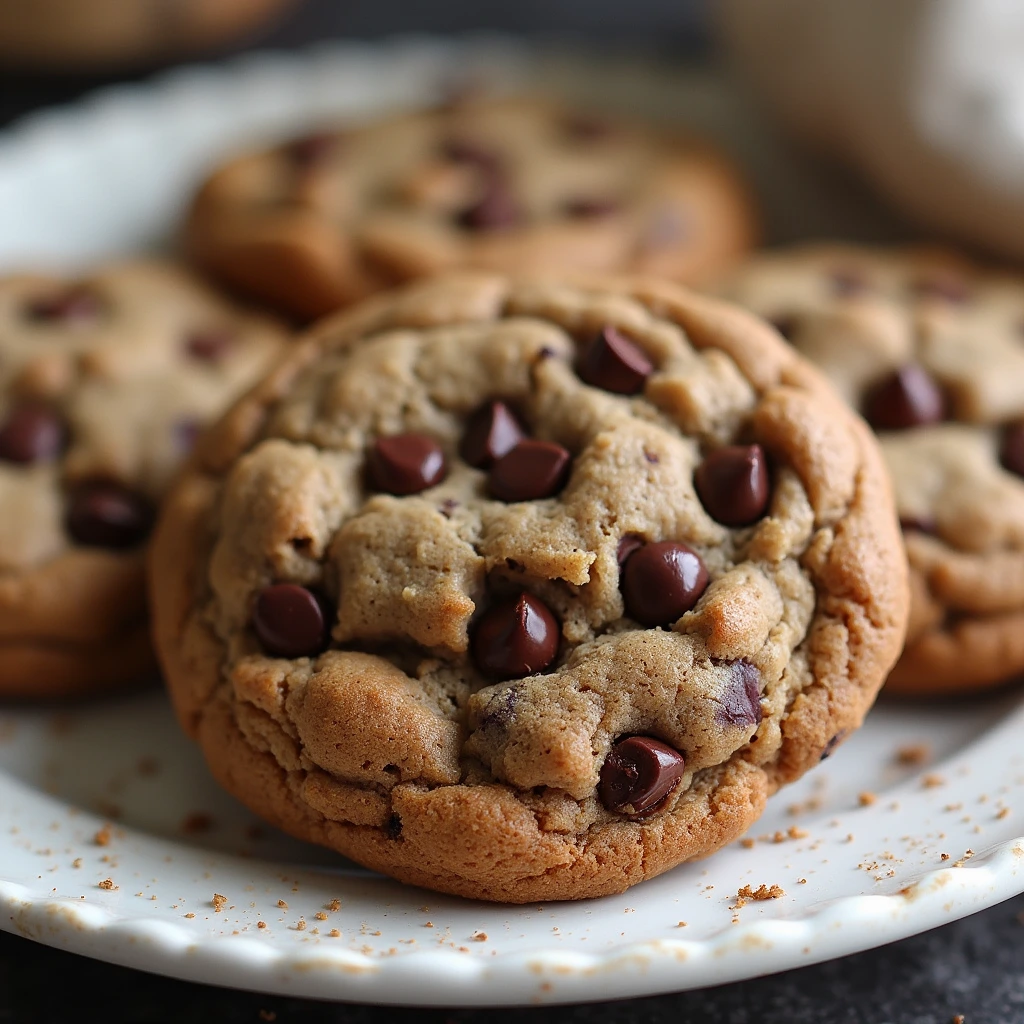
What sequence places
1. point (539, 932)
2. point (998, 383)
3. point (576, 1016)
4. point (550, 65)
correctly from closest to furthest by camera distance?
point (539, 932), point (576, 1016), point (998, 383), point (550, 65)

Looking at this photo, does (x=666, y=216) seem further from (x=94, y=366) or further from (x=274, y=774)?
(x=274, y=774)

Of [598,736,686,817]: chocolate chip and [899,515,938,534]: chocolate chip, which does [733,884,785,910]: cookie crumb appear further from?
[899,515,938,534]: chocolate chip

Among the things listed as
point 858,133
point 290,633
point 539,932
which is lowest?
point 539,932

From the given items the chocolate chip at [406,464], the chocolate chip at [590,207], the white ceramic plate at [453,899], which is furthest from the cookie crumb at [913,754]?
the chocolate chip at [590,207]

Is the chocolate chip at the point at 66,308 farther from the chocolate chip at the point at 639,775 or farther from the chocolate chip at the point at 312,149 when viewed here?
the chocolate chip at the point at 639,775

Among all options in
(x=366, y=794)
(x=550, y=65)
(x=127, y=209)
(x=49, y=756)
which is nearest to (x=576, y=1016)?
(x=366, y=794)

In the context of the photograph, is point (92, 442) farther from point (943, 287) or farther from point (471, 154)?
point (943, 287)

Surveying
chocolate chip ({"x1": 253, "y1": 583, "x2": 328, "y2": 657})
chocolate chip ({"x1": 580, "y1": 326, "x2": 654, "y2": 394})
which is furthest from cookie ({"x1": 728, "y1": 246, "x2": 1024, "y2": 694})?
chocolate chip ({"x1": 253, "y1": 583, "x2": 328, "y2": 657})
